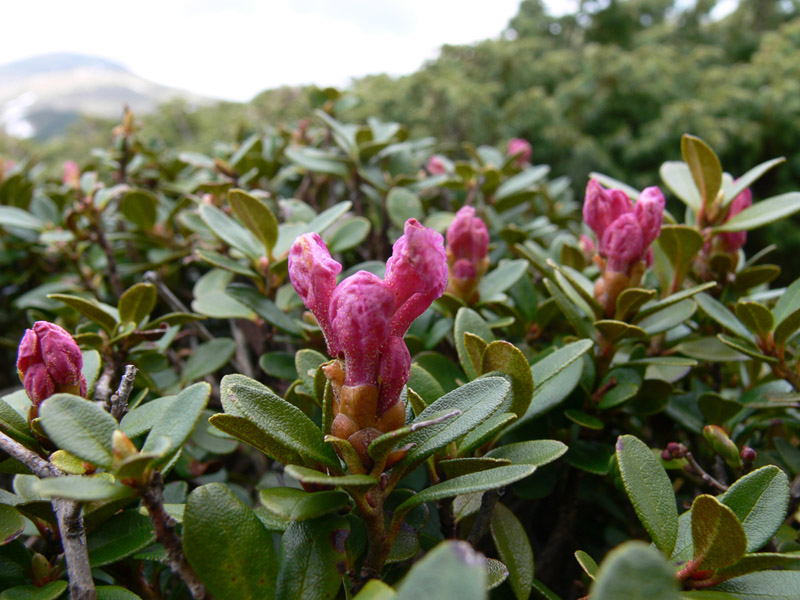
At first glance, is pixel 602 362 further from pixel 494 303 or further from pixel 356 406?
pixel 356 406

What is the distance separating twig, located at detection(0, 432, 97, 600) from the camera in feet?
1.85

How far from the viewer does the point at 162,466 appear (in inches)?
23.1

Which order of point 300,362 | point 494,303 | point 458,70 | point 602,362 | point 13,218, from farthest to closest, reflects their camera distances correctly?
point 458,70 → point 13,218 → point 494,303 → point 602,362 → point 300,362

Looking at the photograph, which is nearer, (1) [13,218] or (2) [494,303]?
(2) [494,303]

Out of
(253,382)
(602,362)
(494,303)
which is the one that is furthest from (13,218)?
(602,362)

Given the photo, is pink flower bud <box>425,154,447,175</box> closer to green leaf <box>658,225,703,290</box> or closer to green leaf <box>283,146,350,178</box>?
green leaf <box>283,146,350,178</box>

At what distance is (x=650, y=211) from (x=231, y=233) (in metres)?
0.76

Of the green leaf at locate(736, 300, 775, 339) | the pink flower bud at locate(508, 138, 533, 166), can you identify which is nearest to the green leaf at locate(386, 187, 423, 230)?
the pink flower bud at locate(508, 138, 533, 166)

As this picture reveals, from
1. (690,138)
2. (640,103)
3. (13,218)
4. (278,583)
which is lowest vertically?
(278,583)

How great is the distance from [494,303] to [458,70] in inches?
179

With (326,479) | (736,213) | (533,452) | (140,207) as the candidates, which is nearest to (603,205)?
(736,213)

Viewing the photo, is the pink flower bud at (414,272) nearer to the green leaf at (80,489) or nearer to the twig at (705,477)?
the green leaf at (80,489)

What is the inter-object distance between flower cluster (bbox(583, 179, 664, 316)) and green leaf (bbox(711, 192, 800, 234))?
206mm

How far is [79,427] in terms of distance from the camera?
1.73ft
